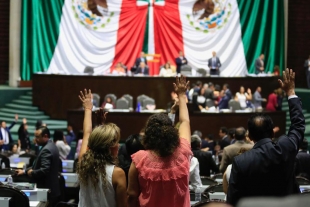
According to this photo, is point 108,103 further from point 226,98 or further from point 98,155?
point 98,155

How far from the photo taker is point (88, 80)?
785 inches

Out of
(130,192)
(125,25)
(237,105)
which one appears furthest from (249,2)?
(130,192)

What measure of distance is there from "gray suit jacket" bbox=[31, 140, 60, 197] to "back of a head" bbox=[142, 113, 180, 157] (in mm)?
3443

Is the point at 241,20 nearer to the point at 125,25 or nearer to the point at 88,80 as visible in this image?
the point at 125,25

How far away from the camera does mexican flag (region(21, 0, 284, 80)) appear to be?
24.0 m

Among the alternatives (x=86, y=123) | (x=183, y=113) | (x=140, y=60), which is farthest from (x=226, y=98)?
(x=183, y=113)

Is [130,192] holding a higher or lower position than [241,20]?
lower

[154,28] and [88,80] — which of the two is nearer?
[88,80]

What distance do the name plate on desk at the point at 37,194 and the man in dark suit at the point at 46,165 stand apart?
656mm

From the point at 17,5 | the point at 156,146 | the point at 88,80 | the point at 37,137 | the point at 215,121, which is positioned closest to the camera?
the point at 156,146

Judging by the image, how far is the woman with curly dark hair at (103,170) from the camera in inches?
150

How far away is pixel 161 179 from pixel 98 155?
365 mm

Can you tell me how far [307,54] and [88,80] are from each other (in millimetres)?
8258

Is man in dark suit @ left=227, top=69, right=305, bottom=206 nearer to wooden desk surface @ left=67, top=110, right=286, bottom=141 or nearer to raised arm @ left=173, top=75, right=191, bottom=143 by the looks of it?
raised arm @ left=173, top=75, right=191, bottom=143
